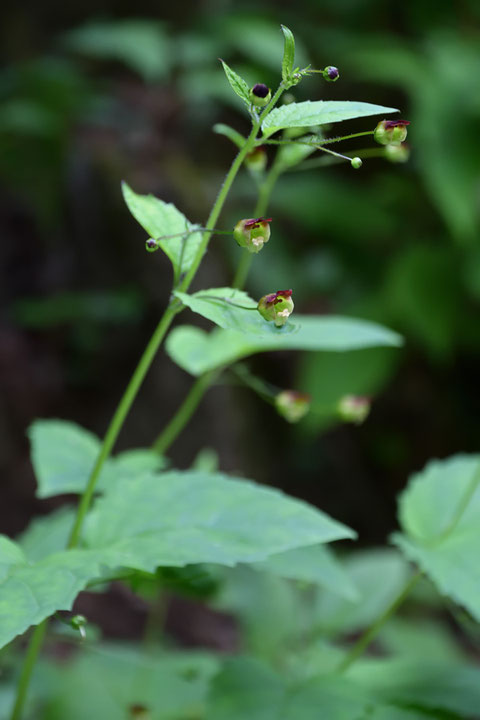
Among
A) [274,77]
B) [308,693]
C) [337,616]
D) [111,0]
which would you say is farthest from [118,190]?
[308,693]

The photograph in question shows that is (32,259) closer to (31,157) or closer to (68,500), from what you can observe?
(31,157)

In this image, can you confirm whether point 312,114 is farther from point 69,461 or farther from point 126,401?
point 69,461

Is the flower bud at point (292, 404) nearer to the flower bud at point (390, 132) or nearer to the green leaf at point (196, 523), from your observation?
the green leaf at point (196, 523)

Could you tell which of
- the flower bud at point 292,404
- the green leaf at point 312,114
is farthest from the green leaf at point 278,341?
the green leaf at point 312,114

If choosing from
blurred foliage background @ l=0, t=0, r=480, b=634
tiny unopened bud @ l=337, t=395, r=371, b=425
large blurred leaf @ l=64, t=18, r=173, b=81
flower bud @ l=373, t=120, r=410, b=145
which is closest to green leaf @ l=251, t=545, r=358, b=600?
tiny unopened bud @ l=337, t=395, r=371, b=425

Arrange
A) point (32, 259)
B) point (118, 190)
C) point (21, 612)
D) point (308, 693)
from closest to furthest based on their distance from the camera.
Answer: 1. point (21, 612)
2. point (308, 693)
3. point (118, 190)
4. point (32, 259)
